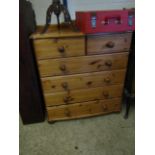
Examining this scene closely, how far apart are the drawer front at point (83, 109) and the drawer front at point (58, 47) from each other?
1.67 ft

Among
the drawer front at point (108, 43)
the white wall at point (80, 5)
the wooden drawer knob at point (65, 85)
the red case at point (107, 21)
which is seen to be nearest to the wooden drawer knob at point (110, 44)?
the drawer front at point (108, 43)

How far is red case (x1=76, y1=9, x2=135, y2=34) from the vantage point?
108 centimetres

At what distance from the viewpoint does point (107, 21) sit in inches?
43.8

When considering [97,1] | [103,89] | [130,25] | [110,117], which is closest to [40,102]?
[103,89]

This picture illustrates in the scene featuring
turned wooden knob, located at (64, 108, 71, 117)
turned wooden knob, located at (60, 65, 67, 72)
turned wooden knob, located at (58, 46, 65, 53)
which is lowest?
turned wooden knob, located at (64, 108, 71, 117)

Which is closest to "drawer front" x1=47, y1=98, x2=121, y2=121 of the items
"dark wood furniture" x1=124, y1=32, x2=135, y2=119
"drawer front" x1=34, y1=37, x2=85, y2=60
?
"dark wood furniture" x1=124, y1=32, x2=135, y2=119

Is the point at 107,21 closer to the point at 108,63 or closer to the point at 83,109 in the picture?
the point at 108,63

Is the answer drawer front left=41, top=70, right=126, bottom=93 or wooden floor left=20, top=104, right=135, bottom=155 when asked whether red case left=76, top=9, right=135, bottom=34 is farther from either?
wooden floor left=20, top=104, right=135, bottom=155

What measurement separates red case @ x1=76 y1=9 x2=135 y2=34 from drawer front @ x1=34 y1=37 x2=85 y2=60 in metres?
0.12
